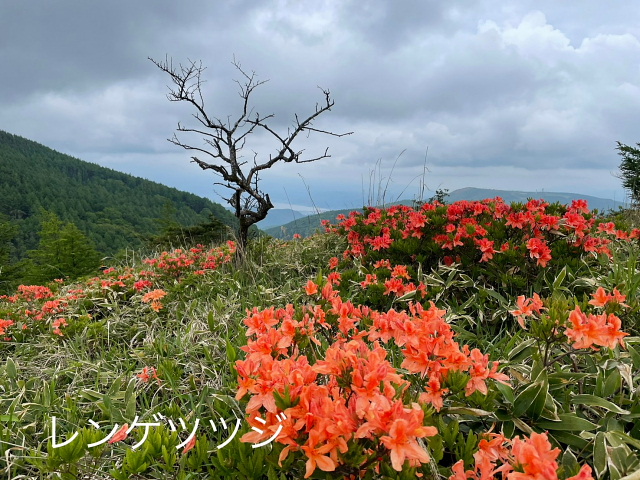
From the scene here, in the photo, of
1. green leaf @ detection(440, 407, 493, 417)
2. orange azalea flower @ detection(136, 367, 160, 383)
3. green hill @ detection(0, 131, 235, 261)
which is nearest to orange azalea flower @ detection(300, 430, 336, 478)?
green leaf @ detection(440, 407, 493, 417)

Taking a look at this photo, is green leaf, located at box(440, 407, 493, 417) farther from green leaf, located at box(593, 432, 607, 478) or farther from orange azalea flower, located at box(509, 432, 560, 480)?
orange azalea flower, located at box(509, 432, 560, 480)

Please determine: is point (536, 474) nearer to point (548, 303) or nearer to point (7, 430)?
point (548, 303)

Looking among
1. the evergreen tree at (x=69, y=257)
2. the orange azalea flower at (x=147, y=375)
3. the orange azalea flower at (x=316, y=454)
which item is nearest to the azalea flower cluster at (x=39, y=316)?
the orange azalea flower at (x=147, y=375)

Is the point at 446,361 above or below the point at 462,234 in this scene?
below

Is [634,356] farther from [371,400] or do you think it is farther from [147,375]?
[147,375]

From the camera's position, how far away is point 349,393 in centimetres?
110

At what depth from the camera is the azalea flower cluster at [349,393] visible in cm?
87

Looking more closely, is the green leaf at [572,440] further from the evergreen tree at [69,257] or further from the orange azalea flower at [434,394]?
the evergreen tree at [69,257]

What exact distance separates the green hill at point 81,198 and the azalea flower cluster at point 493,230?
5153cm

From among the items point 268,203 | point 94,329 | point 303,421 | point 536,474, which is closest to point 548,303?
point 536,474

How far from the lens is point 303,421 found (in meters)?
0.91

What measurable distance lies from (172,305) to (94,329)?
803mm

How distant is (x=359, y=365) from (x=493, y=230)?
257 centimetres

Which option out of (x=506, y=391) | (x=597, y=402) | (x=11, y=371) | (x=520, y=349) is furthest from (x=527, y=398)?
(x=11, y=371)
